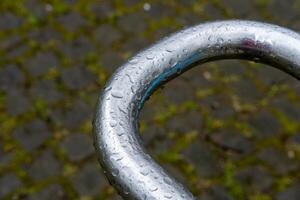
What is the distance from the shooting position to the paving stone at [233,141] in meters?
3.67

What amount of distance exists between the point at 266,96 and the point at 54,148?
4.89 ft

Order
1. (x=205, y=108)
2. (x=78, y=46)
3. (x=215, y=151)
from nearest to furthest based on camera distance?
(x=215, y=151) < (x=205, y=108) < (x=78, y=46)

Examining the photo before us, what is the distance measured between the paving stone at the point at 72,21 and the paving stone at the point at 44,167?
1.18 meters

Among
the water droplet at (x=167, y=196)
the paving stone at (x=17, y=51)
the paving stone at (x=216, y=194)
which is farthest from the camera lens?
the paving stone at (x=17, y=51)

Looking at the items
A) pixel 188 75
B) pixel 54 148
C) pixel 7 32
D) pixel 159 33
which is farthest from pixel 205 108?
pixel 7 32

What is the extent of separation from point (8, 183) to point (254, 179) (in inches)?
59.8

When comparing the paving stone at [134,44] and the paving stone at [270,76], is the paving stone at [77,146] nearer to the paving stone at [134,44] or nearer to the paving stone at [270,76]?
the paving stone at [134,44]

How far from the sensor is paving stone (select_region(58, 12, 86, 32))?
14.5ft

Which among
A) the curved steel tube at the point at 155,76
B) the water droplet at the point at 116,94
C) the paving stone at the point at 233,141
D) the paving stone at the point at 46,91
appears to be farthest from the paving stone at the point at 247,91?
the water droplet at the point at 116,94

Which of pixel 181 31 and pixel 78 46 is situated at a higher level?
pixel 78 46

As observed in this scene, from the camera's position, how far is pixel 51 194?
3461mm

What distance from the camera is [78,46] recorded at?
4277 millimetres

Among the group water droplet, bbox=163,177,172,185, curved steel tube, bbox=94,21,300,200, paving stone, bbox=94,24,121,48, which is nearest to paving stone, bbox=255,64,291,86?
paving stone, bbox=94,24,121,48

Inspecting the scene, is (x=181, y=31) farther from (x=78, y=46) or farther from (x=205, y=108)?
(x=78, y=46)
